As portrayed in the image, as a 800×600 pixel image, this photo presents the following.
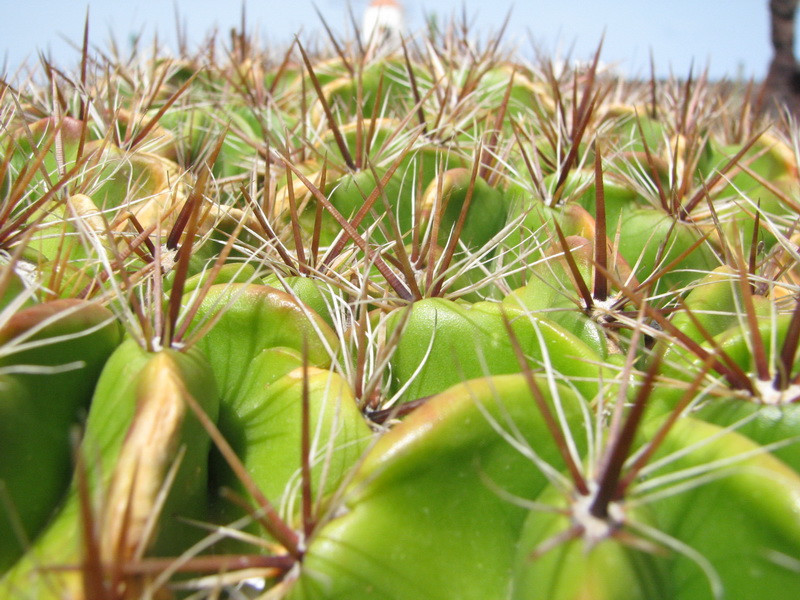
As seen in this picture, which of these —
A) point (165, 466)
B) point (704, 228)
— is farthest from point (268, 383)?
point (704, 228)

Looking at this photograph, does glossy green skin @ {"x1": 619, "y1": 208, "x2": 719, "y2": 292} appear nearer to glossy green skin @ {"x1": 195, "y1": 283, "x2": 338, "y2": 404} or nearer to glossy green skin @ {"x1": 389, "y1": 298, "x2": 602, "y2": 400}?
Result: glossy green skin @ {"x1": 389, "y1": 298, "x2": 602, "y2": 400}

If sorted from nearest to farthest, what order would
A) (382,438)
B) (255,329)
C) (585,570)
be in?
(585,570)
(382,438)
(255,329)

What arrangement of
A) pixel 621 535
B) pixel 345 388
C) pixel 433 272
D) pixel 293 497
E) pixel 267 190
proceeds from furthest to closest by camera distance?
pixel 267 190 → pixel 433 272 → pixel 345 388 → pixel 293 497 → pixel 621 535

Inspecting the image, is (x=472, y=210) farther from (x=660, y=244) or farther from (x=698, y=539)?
(x=698, y=539)

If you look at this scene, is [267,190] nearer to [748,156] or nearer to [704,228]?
[704,228]

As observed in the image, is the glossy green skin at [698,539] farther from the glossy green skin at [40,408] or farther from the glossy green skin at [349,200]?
the glossy green skin at [349,200]

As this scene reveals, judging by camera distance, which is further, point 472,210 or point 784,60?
point 784,60

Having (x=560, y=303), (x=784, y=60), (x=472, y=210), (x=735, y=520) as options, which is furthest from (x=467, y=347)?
(x=784, y=60)
